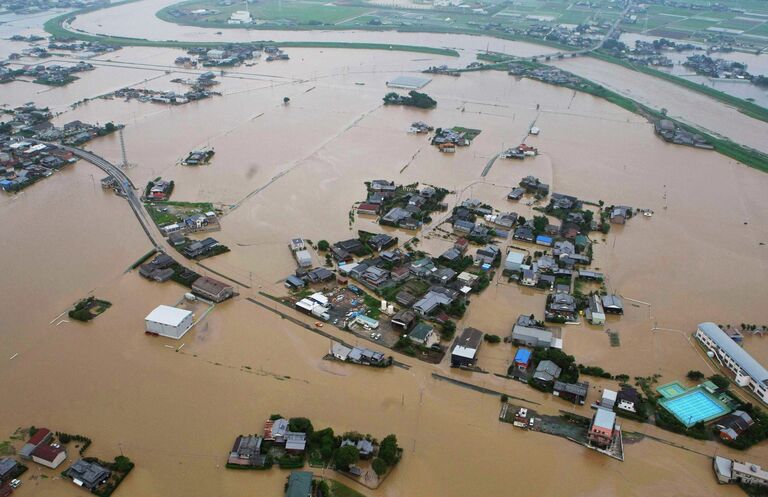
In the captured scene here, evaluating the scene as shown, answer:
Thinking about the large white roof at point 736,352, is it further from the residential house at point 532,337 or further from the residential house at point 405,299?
the residential house at point 405,299

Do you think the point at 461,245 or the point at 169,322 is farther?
the point at 461,245

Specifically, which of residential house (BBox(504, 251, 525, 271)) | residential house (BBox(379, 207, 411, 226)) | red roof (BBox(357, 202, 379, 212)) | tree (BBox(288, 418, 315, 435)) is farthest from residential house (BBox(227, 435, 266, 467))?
red roof (BBox(357, 202, 379, 212))

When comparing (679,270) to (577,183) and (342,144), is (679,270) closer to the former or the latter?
(577,183)

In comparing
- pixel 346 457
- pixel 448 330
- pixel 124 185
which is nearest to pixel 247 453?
pixel 346 457

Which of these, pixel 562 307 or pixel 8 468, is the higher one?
pixel 562 307

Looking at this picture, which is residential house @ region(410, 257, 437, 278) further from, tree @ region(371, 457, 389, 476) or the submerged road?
the submerged road

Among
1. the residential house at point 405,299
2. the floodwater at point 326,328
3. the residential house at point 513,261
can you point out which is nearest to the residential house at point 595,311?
the floodwater at point 326,328

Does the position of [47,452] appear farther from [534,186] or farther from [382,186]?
[534,186]

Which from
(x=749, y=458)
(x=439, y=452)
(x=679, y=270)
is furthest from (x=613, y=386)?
(x=679, y=270)
